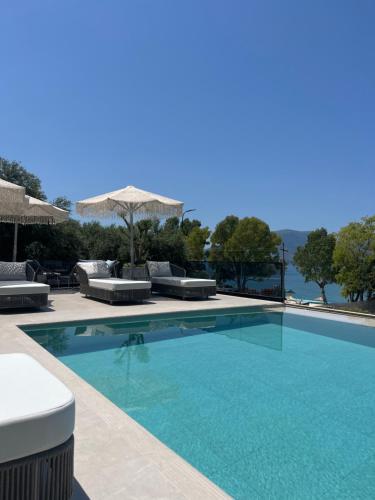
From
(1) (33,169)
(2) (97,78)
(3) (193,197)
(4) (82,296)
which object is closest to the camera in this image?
(4) (82,296)

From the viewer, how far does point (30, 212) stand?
10953mm

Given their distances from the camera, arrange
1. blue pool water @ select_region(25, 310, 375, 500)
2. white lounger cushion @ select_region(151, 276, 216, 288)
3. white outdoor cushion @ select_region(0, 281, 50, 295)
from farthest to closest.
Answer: white lounger cushion @ select_region(151, 276, 216, 288) < white outdoor cushion @ select_region(0, 281, 50, 295) < blue pool water @ select_region(25, 310, 375, 500)

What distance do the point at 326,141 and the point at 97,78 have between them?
13.8 m

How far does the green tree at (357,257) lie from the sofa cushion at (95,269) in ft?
76.4

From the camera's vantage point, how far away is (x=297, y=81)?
47.0 ft

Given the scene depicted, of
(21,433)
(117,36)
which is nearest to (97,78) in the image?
(117,36)

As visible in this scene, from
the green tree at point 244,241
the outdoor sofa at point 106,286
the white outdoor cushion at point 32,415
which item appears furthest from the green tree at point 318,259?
the white outdoor cushion at point 32,415

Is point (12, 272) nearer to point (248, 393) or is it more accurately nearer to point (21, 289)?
point (21, 289)

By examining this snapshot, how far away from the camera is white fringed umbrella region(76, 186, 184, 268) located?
10.3 metres

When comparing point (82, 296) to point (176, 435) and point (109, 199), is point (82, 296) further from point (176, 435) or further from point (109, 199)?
point (176, 435)

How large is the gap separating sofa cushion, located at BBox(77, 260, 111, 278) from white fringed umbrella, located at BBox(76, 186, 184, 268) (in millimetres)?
1151

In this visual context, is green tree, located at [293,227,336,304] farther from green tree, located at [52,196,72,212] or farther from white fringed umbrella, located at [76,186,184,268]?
white fringed umbrella, located at [76,186,184,268]

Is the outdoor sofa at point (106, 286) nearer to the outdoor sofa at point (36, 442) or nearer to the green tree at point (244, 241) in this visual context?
the outdoor sofa at point (36, 442)

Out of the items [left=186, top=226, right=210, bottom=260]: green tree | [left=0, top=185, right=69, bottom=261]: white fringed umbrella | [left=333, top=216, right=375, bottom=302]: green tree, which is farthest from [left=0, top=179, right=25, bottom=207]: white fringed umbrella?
[left=186, top=226, right=210, bottom=260]: green tree
